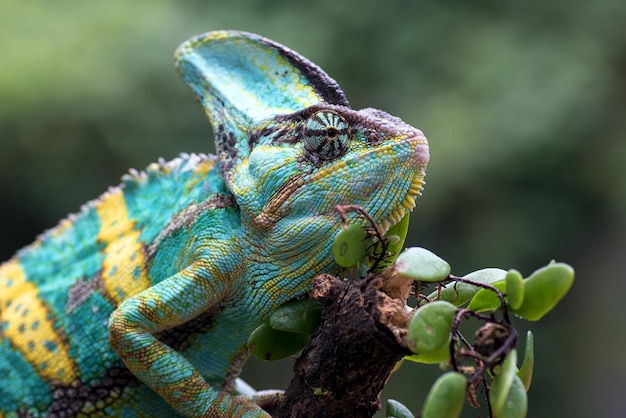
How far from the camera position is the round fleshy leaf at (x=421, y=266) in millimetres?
1479

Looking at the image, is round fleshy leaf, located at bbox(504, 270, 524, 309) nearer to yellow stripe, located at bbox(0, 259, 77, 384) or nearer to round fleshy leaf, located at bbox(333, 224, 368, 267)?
round fleshy leaf, located at bbox(333, 224, 368, 267)

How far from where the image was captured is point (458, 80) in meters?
7.18

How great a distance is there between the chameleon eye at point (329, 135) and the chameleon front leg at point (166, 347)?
1.39ft

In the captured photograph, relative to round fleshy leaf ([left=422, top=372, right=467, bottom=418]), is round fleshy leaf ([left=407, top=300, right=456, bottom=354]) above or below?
above

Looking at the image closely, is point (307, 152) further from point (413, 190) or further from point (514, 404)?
point (514, 404)

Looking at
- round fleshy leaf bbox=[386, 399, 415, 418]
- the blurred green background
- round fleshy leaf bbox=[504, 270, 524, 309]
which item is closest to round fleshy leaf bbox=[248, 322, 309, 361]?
round fleshy leaf bbox=[386, 399, 415, 418]

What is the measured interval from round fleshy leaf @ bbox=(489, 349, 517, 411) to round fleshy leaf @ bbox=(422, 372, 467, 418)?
0.21ft

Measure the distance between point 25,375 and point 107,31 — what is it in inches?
212

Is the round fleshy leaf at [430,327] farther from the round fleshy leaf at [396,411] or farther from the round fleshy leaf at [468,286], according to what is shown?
the round fleshy leaf at [396,411]

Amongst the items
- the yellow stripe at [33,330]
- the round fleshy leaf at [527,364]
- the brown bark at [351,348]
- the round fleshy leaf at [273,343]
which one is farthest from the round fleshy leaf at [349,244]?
the yellow stripe at [33,330]

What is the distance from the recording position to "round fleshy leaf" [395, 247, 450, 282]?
1479 mm

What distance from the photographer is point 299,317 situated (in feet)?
6.01

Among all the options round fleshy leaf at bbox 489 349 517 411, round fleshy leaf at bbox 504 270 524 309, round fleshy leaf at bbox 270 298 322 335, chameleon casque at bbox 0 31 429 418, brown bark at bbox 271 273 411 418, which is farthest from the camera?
chameleon casque at bbox 0 31 429 418

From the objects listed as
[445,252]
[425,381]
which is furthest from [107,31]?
[425,381]
